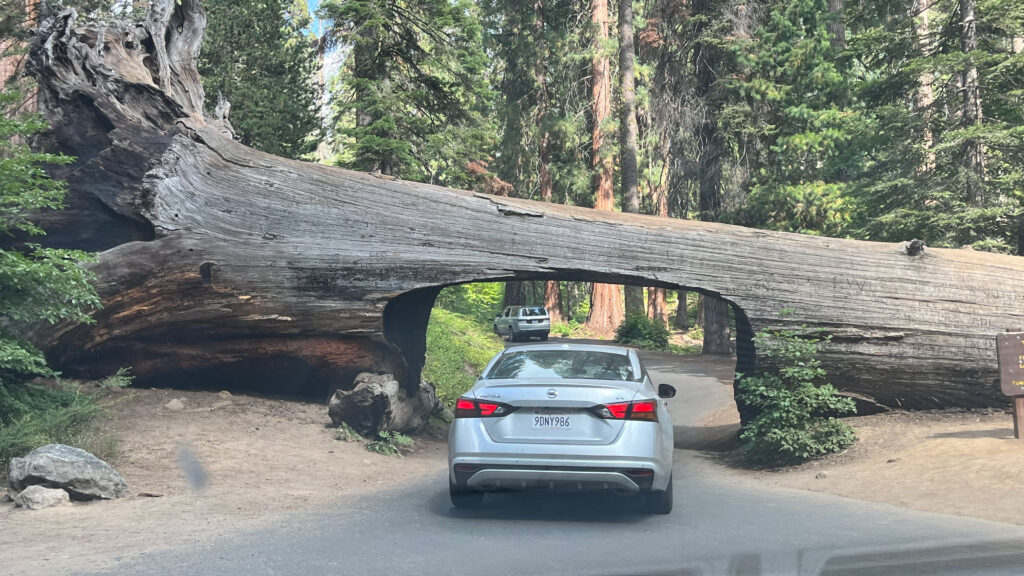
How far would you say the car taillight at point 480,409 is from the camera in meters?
6.63

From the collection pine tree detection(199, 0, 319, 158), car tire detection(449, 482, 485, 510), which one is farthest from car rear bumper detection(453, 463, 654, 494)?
pine tree detection(199, 0, 319, 158)

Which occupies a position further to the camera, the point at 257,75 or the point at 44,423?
the point at 257,75

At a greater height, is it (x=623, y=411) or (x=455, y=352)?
(x=623, y=411)

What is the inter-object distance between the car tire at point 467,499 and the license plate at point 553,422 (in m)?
1.01

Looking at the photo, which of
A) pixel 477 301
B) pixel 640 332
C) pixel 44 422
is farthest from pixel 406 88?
pixel 477 301

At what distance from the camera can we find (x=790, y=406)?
34.4 feet

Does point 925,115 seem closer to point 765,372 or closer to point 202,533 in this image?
point 765,372

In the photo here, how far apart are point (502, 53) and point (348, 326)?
28060 millimetres

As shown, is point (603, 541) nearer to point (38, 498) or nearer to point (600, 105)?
point (38, 498)

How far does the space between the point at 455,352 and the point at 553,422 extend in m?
18.8

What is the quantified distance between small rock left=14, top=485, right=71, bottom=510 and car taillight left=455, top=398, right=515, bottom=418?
374cm

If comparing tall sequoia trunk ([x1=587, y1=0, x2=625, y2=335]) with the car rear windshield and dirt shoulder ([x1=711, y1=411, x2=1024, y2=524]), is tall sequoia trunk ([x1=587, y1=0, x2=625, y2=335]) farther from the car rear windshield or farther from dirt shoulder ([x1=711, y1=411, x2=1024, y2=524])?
the car rear windshield

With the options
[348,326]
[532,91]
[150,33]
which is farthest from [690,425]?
[532,91]

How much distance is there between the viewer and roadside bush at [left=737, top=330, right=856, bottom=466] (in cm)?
1033
